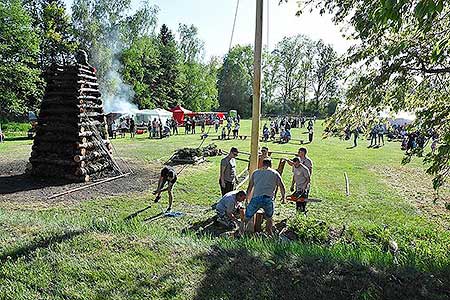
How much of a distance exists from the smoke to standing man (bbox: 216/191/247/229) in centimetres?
3949

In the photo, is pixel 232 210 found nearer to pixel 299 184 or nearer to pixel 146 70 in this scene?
pixel 299 184

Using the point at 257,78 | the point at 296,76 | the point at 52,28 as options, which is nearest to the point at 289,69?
the point at 296,76

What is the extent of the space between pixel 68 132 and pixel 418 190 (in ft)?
47.3

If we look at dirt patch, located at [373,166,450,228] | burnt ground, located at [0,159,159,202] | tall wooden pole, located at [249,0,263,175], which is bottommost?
dirt patch, located at [373,166,450,228]

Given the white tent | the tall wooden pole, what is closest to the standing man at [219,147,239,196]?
the tall wooden pole

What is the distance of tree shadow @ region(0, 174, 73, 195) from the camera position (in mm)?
13188

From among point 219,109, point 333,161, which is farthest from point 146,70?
point 333,161

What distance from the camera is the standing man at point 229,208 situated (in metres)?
9.41

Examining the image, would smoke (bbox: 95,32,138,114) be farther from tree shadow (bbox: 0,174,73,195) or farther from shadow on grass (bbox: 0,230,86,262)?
shadow on grass (bbox: 0,230,86,262)

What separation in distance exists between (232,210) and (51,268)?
539 centimetres

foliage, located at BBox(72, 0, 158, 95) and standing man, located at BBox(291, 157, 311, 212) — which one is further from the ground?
foliage, located at BBox(72, 0, 158, 95)

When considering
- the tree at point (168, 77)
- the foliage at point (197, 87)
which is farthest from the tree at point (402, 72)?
the foliage at point (197, 87)

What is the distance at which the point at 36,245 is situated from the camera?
5.12 m

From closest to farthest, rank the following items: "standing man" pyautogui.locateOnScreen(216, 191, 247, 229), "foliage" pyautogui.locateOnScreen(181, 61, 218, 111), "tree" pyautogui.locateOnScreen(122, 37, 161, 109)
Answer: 1. "standing man" pyautogui.locateOnScreen(216, 191, 247, 229)
2. "tree" pyautogui.locateOnScreen(122, 37, 161, 109)
3. "foliage" pyautogui.locateOnScreen(181, 61, 218, 111)
